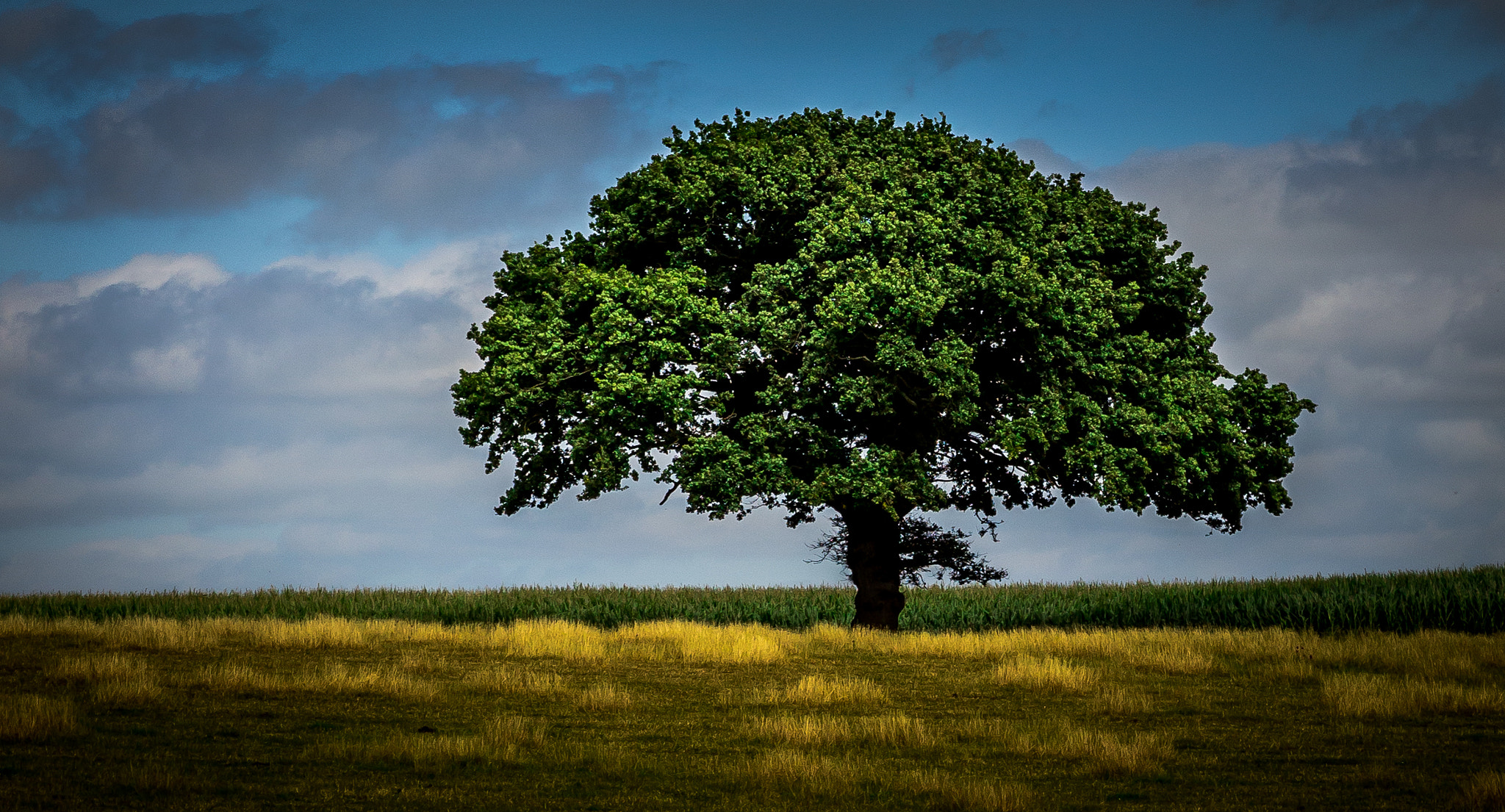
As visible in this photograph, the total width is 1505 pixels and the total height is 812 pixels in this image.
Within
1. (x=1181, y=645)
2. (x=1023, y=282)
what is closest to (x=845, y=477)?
(x=1023, y=282)

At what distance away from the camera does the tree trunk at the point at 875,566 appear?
3372 cm

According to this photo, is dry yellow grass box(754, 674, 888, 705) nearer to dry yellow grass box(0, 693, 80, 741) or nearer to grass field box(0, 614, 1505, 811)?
grass field box(0, 614, 1505, 811)

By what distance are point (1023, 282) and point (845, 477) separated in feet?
20.2

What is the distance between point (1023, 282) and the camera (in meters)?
28.4

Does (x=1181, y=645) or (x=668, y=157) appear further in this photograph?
(x=668, y=157)

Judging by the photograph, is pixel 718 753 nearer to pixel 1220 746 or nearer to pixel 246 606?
pixel 1220 746

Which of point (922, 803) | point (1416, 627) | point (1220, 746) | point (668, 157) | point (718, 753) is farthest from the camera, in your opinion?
point (1416, 627)

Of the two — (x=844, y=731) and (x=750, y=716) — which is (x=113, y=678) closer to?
(x=750, y=716)

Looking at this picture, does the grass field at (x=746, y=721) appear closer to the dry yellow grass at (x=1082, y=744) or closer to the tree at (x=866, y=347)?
the dry yellow grass at (x=1082, y=744)

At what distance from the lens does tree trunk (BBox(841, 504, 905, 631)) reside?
111ft

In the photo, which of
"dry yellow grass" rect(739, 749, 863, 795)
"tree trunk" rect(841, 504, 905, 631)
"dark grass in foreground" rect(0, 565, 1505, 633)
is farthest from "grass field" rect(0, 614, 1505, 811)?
"dark grass in foreground" rect(0, 565, 1505, 633)

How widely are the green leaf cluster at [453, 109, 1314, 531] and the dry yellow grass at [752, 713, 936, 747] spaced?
10.8m

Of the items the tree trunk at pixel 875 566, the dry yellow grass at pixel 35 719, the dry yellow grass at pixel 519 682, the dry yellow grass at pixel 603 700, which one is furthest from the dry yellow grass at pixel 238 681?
the tree trunk at pixel 875 566

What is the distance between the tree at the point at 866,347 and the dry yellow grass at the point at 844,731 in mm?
10663
